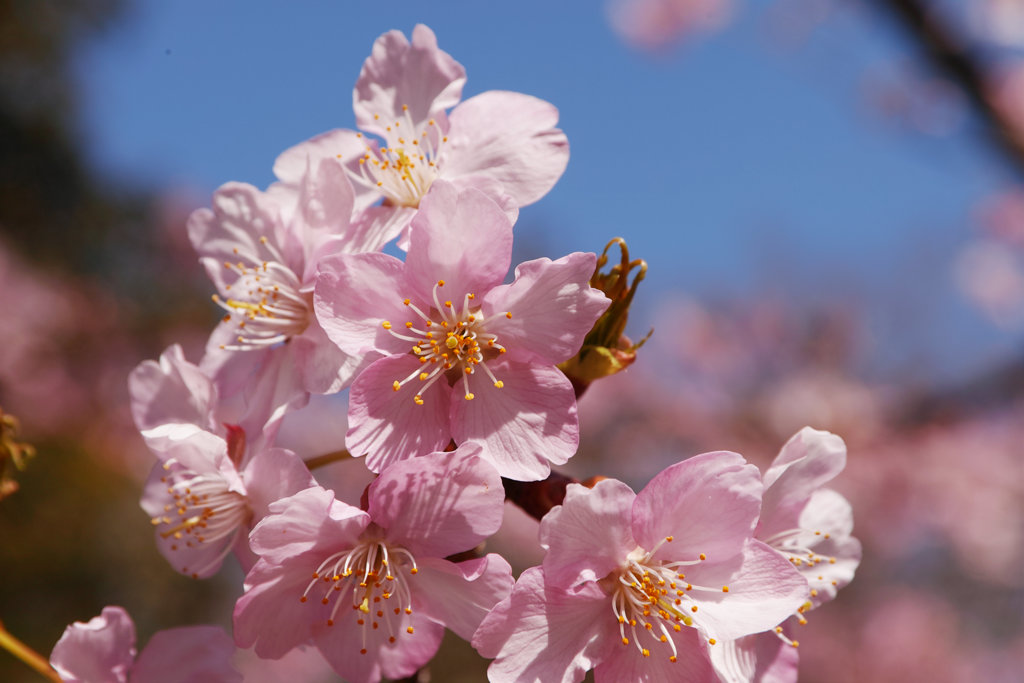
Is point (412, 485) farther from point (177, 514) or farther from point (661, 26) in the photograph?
point (661, 26)

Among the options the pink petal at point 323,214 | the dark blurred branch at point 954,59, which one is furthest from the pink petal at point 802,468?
the dark blurred branch at point 954,59

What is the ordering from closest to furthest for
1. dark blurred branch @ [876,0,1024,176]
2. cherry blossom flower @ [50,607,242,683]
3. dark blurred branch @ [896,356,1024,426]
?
cherry blossom flower @ [50,607,242,683]
dark blurred branch @ [876,0,1024,176]
dark blurred branch @ [896,356,1024,426]

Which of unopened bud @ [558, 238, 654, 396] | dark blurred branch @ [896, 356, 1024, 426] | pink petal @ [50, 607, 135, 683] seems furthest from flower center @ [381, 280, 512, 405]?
dark blurred branch @ [896, 356, 1024, 426]

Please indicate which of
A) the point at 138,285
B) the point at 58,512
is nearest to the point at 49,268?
the point at 138,285

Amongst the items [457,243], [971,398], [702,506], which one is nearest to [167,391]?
[457,243]

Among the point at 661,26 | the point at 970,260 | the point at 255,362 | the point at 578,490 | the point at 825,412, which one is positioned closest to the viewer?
the point at 578,490

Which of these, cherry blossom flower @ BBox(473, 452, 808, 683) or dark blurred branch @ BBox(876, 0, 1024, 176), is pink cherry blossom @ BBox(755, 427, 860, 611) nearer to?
cherry blossom flower @ BBox(473, 452, 808, 683)

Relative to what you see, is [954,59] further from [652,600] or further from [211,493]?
[211,493]
